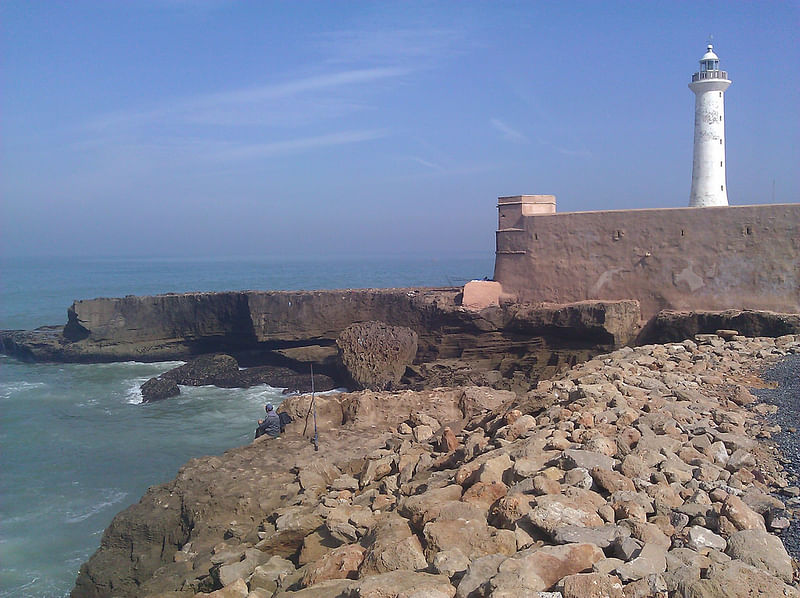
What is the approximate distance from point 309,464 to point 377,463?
113 centimetres

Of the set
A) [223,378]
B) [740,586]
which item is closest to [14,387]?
[223,378]

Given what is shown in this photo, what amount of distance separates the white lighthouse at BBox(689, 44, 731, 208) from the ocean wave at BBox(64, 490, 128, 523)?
17.5 metres

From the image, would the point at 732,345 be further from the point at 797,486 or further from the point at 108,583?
the point at 108,583

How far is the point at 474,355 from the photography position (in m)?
17.5

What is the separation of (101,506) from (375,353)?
798 cm

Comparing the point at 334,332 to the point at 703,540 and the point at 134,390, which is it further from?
the point at 703,540

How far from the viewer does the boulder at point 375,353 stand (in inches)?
671

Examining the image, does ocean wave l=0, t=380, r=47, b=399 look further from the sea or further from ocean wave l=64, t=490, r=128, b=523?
→ ocean wave l=64, t=490, r=128, b=523

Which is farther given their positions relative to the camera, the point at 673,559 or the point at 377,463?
the point at 377,463

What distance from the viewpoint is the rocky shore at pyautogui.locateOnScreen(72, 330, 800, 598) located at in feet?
10.4

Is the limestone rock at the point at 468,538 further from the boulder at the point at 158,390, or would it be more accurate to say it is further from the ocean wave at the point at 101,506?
the boulder at the point at 158,390

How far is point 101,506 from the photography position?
10977 millimetres

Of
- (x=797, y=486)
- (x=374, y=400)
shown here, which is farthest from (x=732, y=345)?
(x=797, y=486)

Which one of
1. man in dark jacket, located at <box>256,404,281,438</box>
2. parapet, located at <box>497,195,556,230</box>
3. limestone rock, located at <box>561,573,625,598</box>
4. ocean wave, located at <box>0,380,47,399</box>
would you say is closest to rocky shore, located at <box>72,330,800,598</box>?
limestone rock, located at <box>561,573,625,598</box>
